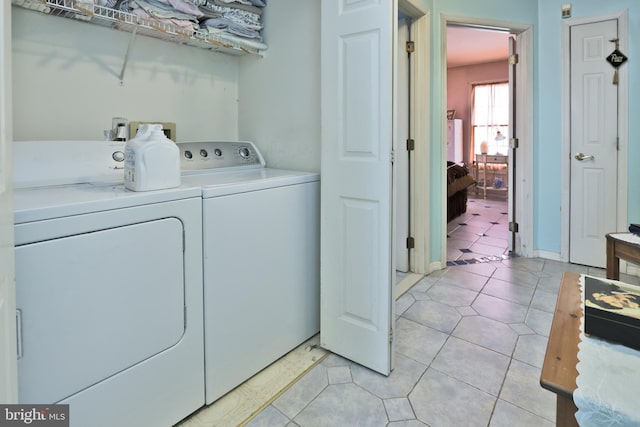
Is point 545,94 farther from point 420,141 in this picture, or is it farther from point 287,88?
point 287,88

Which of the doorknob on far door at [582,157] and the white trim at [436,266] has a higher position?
the doorknob on far door at [582,157]

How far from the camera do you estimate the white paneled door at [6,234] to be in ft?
2.35

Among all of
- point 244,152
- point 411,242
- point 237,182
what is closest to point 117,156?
point 237,182

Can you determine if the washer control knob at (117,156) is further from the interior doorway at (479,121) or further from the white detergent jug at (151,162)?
the interior doorway at (479,121)

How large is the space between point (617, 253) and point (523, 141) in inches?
66.0

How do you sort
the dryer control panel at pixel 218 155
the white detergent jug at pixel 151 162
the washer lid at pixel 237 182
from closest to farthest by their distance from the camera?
the white detergent jug at pixel 151 162
the washer lid at pixel 237 182
the dryer control panel at pixel 218 155

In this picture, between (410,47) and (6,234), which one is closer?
(6,234)

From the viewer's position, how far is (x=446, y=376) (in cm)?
172

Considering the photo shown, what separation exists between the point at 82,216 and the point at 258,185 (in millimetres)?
689

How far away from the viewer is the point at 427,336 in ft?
6.84

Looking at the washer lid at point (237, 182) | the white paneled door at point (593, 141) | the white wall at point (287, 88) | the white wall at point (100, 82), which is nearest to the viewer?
the washer lid at point (237, 182)

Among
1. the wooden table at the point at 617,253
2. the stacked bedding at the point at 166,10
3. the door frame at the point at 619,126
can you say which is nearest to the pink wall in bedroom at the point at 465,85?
the door frame at the point at 619,126

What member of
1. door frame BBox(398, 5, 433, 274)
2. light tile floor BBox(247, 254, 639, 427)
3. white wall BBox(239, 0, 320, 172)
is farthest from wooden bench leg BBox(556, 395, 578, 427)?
door frame BBox(398, 5, 433, 274)

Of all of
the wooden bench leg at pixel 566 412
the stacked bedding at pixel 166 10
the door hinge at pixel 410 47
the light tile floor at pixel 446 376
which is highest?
the door hinge at pixel 410 47
